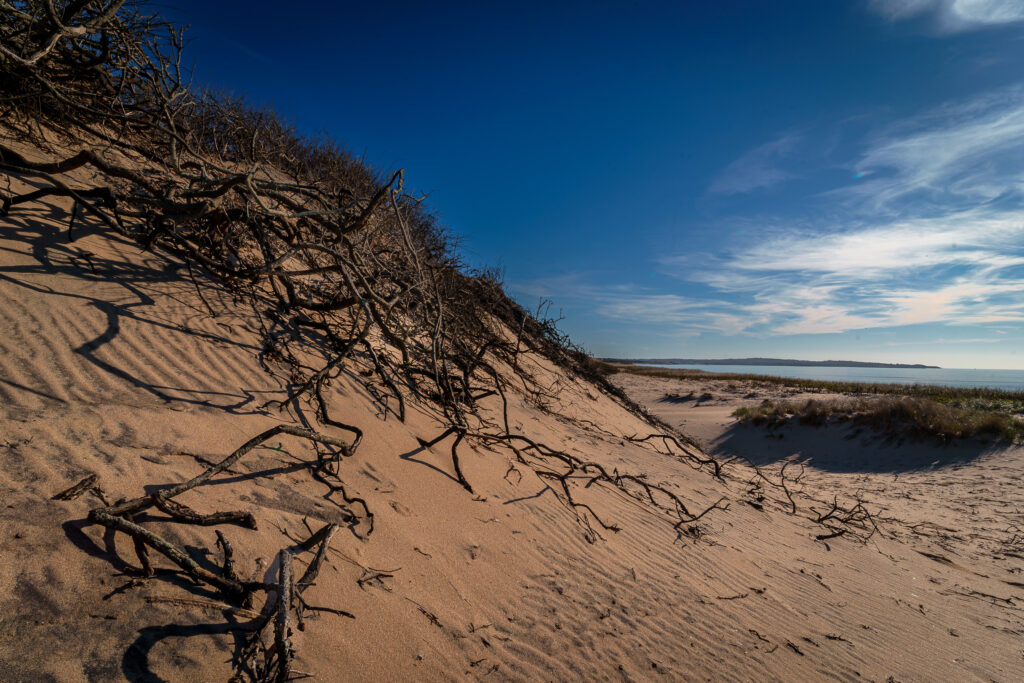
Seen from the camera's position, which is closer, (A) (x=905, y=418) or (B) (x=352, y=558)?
(B) (x=352, y=558)

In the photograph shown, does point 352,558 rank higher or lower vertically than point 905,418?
lower

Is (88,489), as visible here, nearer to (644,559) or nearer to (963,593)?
(644,559)

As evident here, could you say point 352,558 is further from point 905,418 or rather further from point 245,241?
point 905,418

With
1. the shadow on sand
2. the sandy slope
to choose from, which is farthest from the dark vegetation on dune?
the shadow on sand

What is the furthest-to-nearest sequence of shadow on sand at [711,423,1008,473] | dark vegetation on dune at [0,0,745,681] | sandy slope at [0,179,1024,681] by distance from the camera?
shadow on sand at [711,423,1008,473], dark vegetation on dune at [0,0,745,681], sandy slope at [0,179,1024,681]

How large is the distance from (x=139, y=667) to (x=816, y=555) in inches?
222

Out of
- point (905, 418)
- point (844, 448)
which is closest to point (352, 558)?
point (844, 448)

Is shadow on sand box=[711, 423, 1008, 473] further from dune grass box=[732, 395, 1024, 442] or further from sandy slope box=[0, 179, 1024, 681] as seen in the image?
sandy slope box=[0, 179, 1024, 681]

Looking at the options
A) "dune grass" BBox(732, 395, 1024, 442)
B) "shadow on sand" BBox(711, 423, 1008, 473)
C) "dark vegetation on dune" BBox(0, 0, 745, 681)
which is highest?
"dark vegetation on dune" BBox(0, 0, 745, 681)

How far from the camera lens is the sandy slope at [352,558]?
1.56 meters

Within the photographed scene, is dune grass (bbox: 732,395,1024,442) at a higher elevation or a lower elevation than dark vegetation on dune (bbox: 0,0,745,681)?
lower

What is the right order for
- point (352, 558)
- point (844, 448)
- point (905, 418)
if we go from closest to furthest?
point (352, 558) → point (905, 418) → point (844, 448)

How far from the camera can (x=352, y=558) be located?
7.27 ft

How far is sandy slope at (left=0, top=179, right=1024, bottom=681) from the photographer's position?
1562mm
